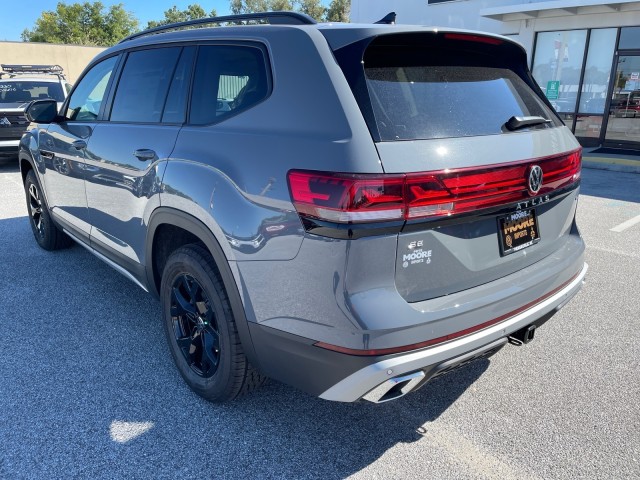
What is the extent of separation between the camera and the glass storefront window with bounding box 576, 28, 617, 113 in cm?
1312

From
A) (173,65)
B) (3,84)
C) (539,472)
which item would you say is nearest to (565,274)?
(539,472)

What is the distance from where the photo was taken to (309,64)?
2043 millimetres

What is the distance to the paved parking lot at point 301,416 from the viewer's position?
2273 millimetres

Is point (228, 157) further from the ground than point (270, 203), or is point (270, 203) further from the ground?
point (228, 157)

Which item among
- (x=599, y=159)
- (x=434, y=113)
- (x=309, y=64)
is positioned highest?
(x=309, y=64)

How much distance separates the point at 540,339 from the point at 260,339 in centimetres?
211

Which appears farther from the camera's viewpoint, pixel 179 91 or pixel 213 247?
pixel 179 91

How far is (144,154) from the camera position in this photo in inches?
110

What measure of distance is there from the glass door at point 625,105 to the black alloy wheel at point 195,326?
13.8 m

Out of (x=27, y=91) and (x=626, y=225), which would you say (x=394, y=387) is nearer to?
(x=626, y=225)

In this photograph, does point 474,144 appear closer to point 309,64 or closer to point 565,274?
point 309,64

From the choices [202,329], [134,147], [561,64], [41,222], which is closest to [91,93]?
[134,147]

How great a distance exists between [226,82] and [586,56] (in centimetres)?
1393

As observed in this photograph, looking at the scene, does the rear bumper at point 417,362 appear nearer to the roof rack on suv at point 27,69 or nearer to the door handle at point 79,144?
the door handle at point 79,144
